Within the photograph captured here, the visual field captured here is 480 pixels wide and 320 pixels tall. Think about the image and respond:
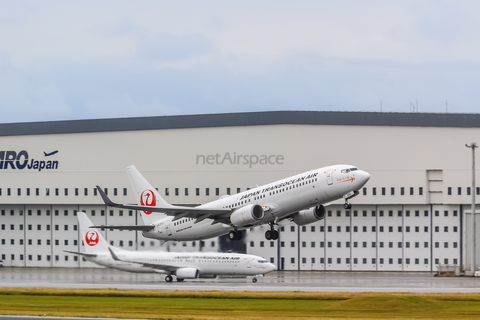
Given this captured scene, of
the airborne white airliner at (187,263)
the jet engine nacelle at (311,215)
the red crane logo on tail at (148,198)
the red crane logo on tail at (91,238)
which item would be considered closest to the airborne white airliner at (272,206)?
the jet engine nacelle at (311,215)

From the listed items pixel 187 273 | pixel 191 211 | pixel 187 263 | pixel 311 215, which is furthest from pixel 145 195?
pixel 311 215

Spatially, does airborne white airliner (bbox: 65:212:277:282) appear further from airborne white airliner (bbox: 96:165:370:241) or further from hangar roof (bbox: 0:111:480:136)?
hangar roof (bbox: 0:111:480:136)

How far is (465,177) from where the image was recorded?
10019 centimetres

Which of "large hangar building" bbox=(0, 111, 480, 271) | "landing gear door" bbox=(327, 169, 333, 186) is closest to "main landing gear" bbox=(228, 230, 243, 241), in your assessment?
"landing gear door" bbox=(327, 169, 333, 186)

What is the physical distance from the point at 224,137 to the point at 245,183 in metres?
7.96

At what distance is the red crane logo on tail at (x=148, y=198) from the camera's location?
78188mm

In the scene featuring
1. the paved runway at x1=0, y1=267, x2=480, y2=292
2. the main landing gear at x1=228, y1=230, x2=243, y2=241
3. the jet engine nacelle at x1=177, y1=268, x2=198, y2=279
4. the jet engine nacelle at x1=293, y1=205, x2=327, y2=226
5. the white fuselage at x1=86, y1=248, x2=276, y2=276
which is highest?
the jet engine nacelle at x1=293, y1=205, x2=327, y2=226

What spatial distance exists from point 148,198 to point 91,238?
17.5 meters

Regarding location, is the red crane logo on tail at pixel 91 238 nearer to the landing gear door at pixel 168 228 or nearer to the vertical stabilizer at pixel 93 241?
the vertical stabilizer at pixel 93 241

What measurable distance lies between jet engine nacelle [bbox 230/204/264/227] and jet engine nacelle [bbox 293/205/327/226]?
239 inches

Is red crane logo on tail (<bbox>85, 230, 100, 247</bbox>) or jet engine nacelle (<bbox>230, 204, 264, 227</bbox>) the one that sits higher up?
jet engine nacelle (<bbox>230, 204, 264, 227</bbox>)

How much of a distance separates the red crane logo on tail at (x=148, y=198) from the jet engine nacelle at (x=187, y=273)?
9.88 meters

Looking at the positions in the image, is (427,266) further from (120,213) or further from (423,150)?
(120,213)

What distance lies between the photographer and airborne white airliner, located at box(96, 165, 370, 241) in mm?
55969
